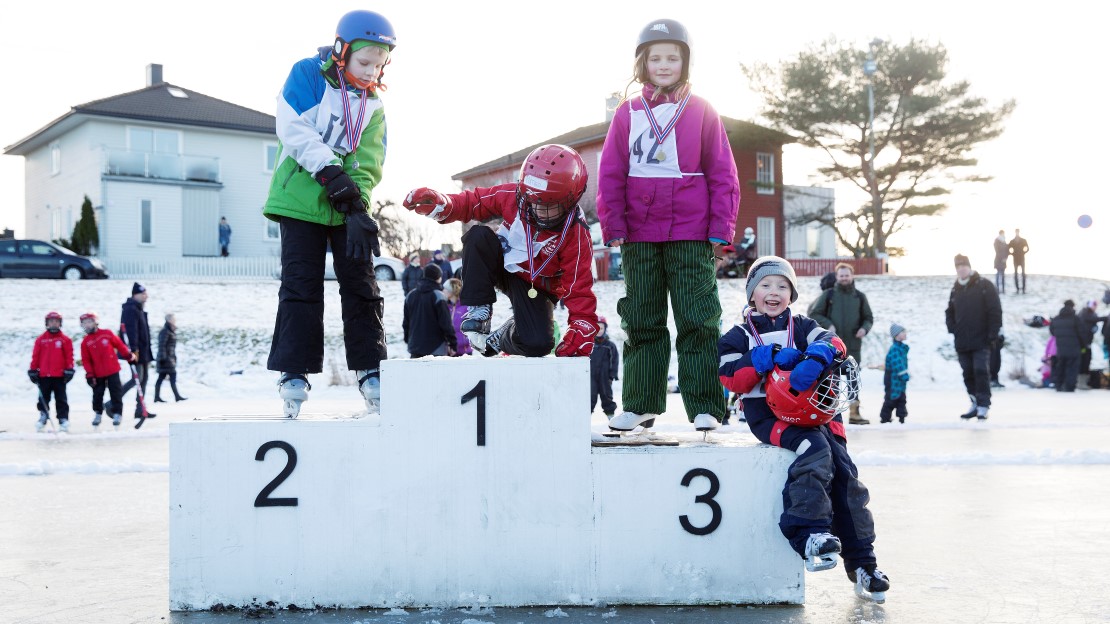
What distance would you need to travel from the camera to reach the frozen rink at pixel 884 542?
309cm

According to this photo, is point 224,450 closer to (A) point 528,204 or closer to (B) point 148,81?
(A) point 528,204

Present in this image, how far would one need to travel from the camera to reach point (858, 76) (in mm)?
35344

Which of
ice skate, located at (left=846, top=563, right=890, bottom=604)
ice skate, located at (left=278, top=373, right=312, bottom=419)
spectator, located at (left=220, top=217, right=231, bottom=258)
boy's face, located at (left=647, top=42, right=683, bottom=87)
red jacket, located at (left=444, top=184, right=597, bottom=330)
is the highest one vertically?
spectator, located at (left=220, top=217, right=231, bottom=258)

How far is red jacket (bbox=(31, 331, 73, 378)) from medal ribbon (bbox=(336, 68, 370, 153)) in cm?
762

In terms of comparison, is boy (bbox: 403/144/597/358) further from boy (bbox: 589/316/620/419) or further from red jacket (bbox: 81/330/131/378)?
red jacket (bbox: 81/330/131/378)

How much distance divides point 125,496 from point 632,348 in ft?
10.2

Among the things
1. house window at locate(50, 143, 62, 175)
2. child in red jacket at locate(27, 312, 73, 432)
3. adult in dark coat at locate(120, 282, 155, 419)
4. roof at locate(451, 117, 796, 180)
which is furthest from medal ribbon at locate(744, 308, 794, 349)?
house window at locate(50, 143, 62, 175)

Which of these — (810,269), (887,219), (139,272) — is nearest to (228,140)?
(139,272)

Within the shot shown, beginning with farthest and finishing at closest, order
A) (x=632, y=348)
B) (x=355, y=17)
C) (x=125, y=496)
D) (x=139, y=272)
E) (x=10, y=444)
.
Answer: (x=139, y=272) < (x=10, y=444) < (x=125, y=496) < (x=632, y=348) < (x=355, y=17)

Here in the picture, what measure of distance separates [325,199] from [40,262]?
1063 inches

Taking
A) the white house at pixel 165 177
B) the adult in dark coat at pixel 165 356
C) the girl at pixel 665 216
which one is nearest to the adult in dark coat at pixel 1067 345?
the adult in dark coat at pixel 165 356

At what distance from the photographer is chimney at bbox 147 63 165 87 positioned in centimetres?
4007

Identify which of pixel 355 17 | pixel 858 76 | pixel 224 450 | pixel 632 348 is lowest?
pixel 224 450

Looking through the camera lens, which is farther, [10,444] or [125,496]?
[10,444]
